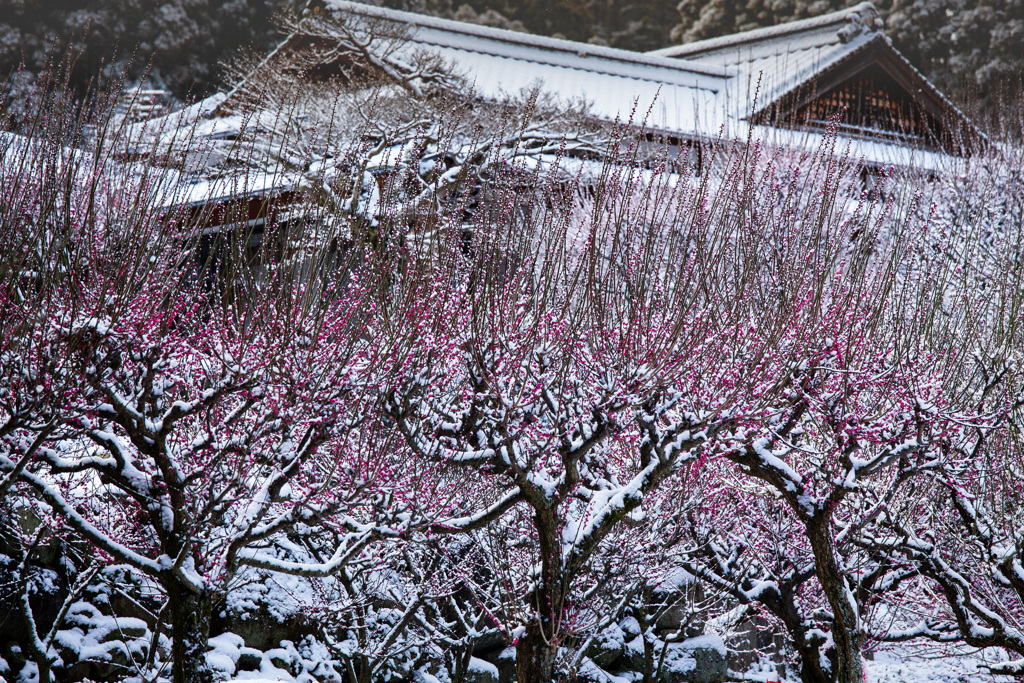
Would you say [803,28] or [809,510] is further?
[803,28]

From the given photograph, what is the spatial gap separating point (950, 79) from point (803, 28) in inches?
281

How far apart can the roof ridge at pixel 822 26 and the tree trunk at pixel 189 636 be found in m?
22.8

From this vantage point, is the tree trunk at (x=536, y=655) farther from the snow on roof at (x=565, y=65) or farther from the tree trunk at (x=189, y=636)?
the snow on roof at (x=565, y=65)

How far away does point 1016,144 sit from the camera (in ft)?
45.3

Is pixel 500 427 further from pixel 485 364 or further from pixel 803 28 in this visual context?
pixel 803 28

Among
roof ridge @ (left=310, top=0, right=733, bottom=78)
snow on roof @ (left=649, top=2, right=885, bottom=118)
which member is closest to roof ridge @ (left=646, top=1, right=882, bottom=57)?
snow on roof @ (left=649, top=2, right=885, bottom=118)

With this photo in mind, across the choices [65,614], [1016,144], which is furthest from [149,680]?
[1016,144]

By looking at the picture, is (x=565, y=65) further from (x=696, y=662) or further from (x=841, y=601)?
(x=841, y=601)

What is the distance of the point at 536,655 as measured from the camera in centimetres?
747

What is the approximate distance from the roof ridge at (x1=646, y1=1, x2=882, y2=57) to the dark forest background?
3.52 meters

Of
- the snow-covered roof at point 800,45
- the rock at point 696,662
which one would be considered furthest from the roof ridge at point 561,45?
the rock at point 696,662

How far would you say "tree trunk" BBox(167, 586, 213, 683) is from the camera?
6.86 metres

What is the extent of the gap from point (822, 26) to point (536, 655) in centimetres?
2390

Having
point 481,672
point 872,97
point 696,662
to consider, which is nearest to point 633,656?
point 696,662
